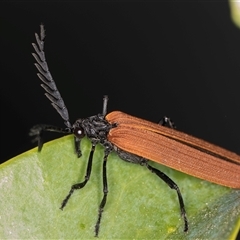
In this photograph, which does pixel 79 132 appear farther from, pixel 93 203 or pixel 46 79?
pixel 93 203

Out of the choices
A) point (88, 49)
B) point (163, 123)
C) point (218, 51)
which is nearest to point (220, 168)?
point (163, 123)

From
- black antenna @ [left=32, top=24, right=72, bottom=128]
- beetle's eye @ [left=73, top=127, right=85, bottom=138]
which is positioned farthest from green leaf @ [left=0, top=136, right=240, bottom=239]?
black antenna @ [left=32, top=24, right=72, bottom=128]

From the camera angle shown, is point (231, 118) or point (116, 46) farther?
point (116, 46)

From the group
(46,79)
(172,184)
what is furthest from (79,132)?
(172,184)

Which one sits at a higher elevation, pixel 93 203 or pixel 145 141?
pixel 145 141

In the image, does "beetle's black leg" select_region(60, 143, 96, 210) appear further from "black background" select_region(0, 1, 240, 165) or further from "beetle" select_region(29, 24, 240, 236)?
"black background" select_region(0, 1, 240, 165)

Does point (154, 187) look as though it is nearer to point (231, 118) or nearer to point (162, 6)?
point (231, 118)
